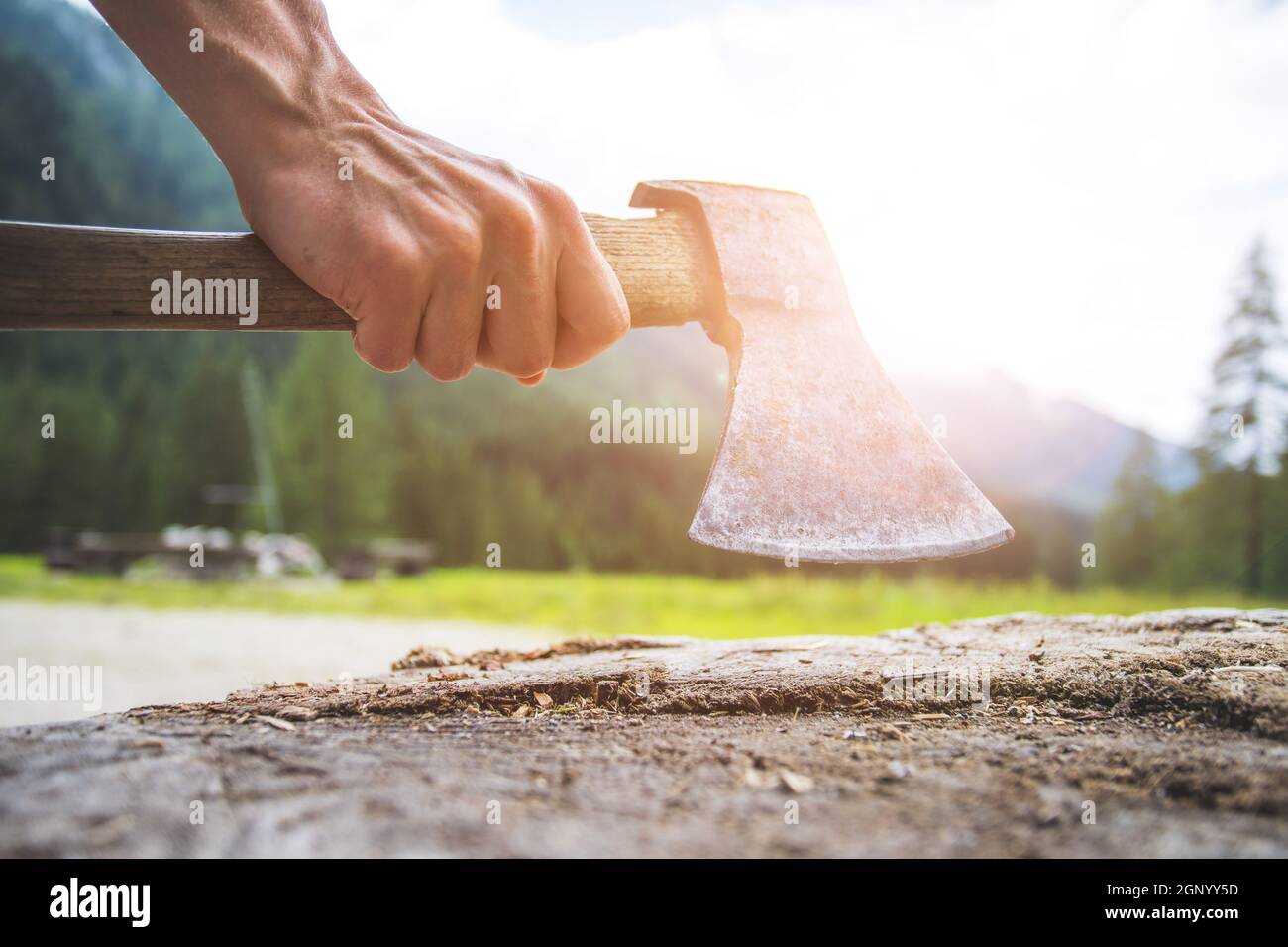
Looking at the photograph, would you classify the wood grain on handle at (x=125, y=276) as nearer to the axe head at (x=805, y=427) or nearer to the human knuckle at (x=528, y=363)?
the human knuckle at (x=528, y=363)

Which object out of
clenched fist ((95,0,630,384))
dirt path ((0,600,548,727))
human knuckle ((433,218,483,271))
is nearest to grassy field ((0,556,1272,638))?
dirt path ((0,600,548,727))

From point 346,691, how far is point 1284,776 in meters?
1.96

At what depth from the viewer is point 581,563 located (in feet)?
80.7

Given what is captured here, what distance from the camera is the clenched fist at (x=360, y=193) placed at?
1956 millimetres

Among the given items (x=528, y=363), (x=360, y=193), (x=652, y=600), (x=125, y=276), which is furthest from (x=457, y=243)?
(x=652, y=600)

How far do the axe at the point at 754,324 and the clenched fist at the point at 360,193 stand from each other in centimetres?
19

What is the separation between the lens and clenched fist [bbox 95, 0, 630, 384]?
196 cm

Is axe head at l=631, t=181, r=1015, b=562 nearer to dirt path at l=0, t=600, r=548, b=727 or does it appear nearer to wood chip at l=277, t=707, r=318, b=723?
wood chip at l=277, t=707, r=318, b=723

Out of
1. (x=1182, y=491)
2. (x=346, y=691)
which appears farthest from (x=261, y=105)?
(x=1182, y=491)

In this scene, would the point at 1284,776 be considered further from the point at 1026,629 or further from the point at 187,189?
the point at 187,189

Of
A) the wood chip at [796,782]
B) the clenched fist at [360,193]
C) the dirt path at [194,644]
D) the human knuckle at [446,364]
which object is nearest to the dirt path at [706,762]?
the wood chip at [796,782]

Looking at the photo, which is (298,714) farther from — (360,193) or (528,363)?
(360,193)

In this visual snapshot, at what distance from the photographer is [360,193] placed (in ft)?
6.48

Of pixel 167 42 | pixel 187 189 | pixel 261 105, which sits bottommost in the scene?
pixel 261 105
